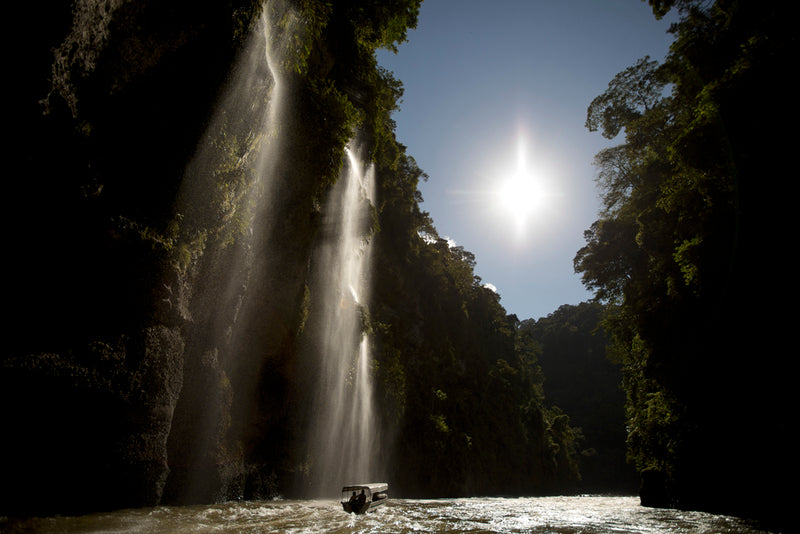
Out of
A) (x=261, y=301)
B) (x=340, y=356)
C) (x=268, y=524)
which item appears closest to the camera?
(x=268, y=524)

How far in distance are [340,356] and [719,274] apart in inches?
488

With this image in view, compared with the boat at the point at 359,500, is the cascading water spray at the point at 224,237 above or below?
above

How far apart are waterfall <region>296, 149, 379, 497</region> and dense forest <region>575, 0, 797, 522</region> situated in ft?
36.7

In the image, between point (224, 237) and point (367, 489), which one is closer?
point (224, 237)

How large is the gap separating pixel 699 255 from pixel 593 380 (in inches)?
2799

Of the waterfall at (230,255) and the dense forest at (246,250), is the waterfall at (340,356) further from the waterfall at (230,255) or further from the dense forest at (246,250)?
the waterfall at (230,255)

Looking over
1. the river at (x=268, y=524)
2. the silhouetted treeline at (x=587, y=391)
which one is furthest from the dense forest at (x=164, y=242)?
the silhouetted treeline at (x=587, y=391)

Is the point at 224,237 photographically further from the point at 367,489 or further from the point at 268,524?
the point at 367,489

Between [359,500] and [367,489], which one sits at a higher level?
[367,489]

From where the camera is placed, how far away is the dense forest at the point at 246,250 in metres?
4.60

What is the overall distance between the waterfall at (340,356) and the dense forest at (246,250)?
0.70 meters

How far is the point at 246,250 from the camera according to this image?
8719 mm

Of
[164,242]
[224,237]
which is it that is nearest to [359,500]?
[224,237]

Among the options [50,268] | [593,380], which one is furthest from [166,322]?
[593,380]
